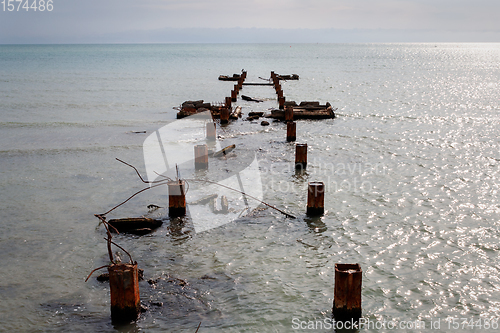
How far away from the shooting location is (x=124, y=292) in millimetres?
5055

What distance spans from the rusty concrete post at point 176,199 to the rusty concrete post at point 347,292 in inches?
161

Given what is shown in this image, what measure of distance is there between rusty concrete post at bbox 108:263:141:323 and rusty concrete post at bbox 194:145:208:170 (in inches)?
258

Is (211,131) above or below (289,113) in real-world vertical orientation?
below

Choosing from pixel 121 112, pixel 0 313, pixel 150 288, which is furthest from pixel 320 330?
pixel 121 112

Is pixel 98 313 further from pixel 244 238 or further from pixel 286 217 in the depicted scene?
pixel 286 217

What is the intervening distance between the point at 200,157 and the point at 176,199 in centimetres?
339

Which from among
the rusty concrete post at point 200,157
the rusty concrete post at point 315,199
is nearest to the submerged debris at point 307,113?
the rusty concrete post at point 200,157

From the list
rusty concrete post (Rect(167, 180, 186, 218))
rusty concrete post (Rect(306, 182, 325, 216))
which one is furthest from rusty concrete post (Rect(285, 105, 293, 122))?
rusty concrete post (Rect(167, 180, 186, 218))

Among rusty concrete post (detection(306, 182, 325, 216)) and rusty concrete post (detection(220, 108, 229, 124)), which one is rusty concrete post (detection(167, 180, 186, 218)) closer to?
rusty concrete post (detection(306, 182, 325, 216))

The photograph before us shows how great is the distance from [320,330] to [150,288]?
2529 millimetres

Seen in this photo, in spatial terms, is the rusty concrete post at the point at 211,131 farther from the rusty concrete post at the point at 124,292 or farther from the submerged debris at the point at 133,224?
the rusty concrete post at the point at 124,292

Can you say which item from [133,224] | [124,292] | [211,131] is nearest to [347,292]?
[124,292]

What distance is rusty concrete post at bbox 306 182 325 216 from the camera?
818 cm

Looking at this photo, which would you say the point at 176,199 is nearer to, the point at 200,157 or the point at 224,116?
the point at 200,157
